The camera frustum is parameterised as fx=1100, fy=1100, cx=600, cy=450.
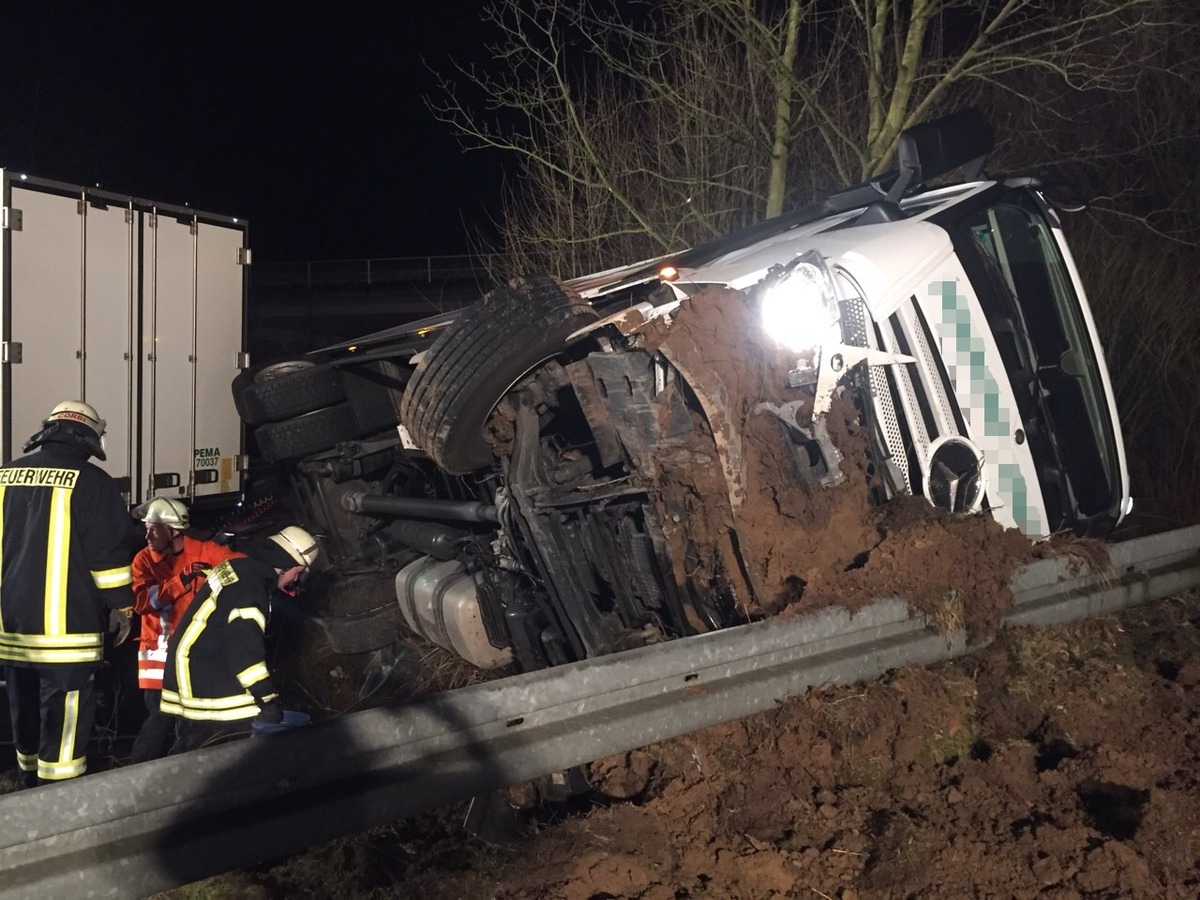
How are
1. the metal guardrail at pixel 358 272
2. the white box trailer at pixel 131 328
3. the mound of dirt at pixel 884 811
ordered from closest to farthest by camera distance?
1. the mound of dirt at pixel 884 811
2. the white box trailer at pixel 131 328
3. the metal guardrail at pixel 358 272

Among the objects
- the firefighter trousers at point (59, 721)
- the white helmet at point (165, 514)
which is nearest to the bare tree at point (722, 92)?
the white helmet at point (165, 514)

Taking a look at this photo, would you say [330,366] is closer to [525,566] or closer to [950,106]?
[525,566]

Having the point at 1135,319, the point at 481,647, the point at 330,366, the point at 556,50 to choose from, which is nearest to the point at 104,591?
the point at 481,647

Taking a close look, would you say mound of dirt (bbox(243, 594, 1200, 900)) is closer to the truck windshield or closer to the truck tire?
the truck windshield

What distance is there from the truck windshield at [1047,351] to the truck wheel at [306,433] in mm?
3445

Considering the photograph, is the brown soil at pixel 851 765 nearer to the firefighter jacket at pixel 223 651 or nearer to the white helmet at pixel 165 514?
the firefighter jacket at pixel 223 651

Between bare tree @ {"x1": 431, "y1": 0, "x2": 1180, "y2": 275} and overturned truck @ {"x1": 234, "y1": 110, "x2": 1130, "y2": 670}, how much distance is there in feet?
14.3

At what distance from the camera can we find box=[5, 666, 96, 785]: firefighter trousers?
4.32 metres

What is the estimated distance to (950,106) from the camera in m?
11.1

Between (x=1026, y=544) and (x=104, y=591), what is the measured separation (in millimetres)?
3595

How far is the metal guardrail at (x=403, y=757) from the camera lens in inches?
88.8

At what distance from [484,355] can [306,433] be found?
244 cm

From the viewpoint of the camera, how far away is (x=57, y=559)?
14.3ft

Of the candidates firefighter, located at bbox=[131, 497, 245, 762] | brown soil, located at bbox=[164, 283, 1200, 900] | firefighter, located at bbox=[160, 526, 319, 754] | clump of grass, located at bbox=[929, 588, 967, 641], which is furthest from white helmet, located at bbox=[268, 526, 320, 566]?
clump of grass, located at bbox=[929, 588, 967, 641]
